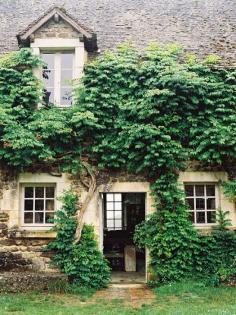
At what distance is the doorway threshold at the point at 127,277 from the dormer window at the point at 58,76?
4.98 m

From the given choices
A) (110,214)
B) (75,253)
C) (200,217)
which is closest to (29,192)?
(75,253)

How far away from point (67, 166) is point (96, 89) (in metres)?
2.13

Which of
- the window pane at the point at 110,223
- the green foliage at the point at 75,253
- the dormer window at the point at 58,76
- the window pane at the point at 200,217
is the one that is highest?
the dormer window at the point at 58,76

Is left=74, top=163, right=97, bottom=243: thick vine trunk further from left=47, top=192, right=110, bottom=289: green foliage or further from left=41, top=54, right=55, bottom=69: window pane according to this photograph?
left=41, top=54, right=55, bottom=69: window pane

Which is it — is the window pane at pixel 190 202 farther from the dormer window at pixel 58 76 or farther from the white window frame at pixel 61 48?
the white window frame at pixel 61 48

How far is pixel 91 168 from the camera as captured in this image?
10.6 m

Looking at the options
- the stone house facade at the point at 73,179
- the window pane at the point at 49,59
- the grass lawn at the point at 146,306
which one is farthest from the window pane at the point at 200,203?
the window pane at the point at 49,59

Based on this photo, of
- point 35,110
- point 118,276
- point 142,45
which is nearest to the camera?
point 35,110

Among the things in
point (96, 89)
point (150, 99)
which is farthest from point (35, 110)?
point (150, 99)

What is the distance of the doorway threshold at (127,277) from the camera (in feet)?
35.2

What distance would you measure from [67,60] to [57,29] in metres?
0.90

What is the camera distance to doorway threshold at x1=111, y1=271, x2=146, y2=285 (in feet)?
35.2

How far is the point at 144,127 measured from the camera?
9953 millimetres

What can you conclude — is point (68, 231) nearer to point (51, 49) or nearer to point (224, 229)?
point (224, 229)
